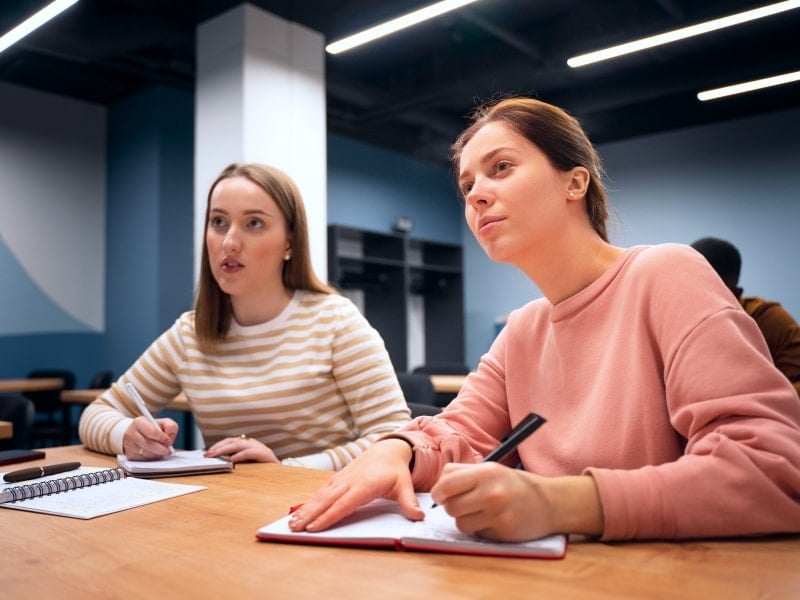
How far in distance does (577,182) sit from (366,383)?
2.55ft

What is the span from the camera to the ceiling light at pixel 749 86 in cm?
510

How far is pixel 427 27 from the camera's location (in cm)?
516

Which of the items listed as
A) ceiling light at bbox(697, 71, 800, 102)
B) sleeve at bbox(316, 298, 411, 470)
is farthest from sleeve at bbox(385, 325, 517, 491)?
ceiling light at bbox(697, 71, 800, 102)

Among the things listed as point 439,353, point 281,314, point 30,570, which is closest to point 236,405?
point 281,314

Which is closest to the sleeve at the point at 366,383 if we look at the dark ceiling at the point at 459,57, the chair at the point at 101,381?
the dark ceiling at the point at 459,57

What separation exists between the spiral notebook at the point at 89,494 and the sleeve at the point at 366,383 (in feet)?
1.74

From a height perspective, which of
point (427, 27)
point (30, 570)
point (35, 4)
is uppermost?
point (427, 27)

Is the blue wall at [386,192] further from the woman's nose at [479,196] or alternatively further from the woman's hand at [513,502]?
the woman's hand at [513,502]

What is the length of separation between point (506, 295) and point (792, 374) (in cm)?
522

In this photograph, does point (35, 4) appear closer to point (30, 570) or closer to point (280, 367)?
point (280, 367)

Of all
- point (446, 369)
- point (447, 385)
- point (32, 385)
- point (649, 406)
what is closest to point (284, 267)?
point (649, 406)

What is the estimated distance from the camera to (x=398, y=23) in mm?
4113

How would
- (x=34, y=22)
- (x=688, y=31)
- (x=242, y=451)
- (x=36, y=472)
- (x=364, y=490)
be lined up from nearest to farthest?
(x=364, y=490) → (x=36, y=472) → (x=242, y=451) → (x=34, y=22) → (x=688, y=31)

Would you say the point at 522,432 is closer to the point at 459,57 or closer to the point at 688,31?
the point at 688,31
